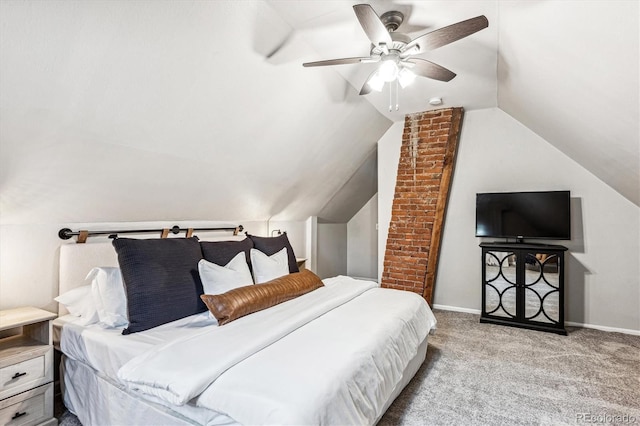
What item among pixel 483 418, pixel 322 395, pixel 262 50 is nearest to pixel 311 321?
pixel 322 395

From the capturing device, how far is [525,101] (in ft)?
10.6

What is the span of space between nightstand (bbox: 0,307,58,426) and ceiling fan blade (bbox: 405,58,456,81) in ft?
9.19

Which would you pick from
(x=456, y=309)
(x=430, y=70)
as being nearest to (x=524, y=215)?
(x=456, y=309)

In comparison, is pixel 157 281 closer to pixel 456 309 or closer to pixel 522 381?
pixel 522 381

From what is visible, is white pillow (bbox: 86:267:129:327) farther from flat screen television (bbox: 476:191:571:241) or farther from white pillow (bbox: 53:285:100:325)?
flat screen television (bbox: 476:191:571:241)

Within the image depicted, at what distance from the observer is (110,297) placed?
2.17 metres

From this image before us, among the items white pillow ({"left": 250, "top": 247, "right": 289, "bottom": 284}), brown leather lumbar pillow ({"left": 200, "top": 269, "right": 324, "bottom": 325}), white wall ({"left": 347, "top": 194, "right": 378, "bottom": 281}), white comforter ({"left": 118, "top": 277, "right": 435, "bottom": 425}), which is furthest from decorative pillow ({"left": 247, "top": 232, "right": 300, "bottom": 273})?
white wall ({"left": 347, "top": 194, "right": 378, "bottom": 281})

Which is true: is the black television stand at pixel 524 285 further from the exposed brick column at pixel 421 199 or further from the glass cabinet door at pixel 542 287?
the exposed brick column at pixel 421 199

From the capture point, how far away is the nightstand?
5.89 feet

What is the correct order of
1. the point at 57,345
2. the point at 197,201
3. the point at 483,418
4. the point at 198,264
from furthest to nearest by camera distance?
the point at 197,201 → the point at 198,264 → the point at 57,345 → the point at 483,418

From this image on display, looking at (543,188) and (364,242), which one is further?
(364,242)

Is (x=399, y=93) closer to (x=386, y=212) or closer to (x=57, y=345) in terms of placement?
(x=386, y=212)

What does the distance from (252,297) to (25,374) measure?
1288 millimetres

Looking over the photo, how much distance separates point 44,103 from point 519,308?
435cm
